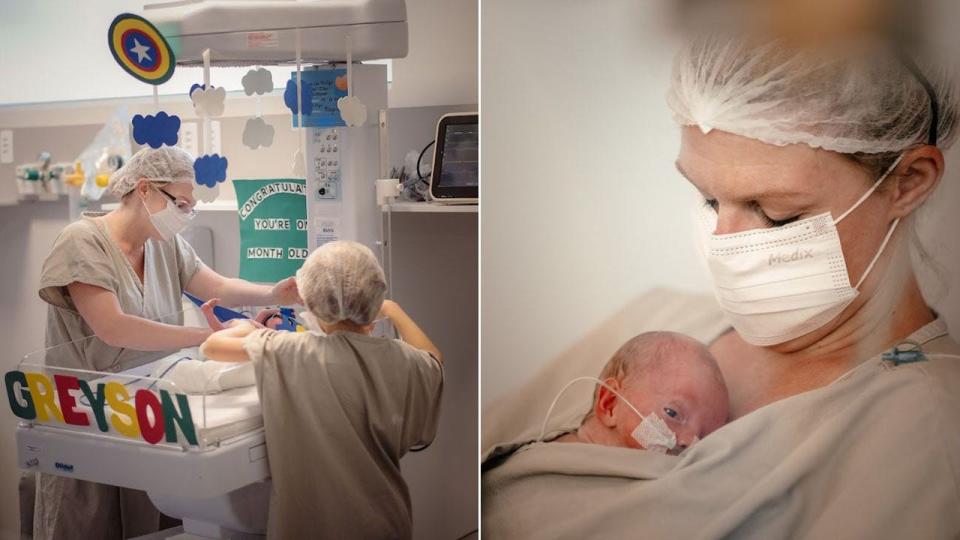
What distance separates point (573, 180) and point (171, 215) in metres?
0.90

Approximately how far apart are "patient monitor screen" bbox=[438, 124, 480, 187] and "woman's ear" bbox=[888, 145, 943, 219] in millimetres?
851

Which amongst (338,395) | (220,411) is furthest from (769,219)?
(220,411)

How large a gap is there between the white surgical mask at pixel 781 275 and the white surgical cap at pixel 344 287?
688 millimetres

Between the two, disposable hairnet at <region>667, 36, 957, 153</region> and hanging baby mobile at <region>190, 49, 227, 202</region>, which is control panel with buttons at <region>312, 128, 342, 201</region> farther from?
disposable hairnet at <region>667, 36, 957, 153</region>

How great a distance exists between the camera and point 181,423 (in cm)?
203

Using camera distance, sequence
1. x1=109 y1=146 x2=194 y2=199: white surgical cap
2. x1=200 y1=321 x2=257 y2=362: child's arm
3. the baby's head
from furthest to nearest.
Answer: x1=109 y1=146 x2=194 y2=199: white surgical cap < x1=200 y1=321 x2=257 y2=362: child's arm < the baby's head

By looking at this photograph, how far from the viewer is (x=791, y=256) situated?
6.15ft

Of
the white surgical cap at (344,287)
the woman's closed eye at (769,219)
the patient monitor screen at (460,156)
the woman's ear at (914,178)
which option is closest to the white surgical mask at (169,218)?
the white surgical cap at (344,287)

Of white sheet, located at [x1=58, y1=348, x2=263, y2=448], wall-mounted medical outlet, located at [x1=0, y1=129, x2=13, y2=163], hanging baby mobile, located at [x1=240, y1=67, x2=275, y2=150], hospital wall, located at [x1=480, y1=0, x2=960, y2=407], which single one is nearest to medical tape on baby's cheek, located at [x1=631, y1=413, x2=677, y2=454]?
hospital wall, located at [x1=480, y1=0, x2=960, y2=407]

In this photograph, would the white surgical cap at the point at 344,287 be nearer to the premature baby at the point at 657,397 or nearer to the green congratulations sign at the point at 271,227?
the green congratulations sign at the point at 271,227

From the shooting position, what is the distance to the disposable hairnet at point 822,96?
71.6 inches

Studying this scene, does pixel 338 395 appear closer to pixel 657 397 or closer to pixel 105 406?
pixel 105 406

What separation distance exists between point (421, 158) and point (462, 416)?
0.59 m

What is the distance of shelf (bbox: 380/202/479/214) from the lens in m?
2.14
